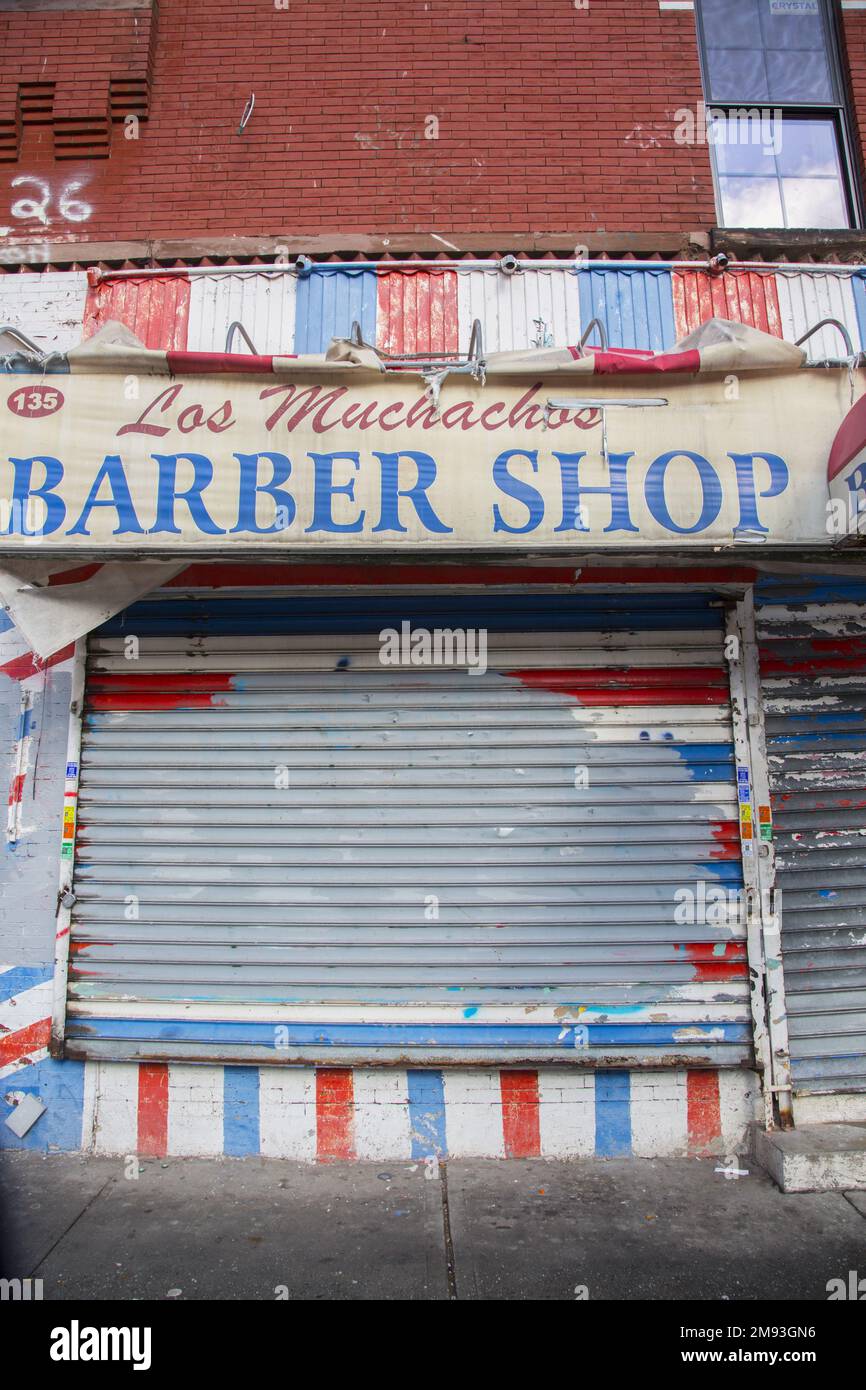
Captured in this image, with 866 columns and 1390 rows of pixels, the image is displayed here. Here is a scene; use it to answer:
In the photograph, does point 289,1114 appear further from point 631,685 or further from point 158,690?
point 631,685

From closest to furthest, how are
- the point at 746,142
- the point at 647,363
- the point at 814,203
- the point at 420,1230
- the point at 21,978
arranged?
the point at 420,1230 → the point at 647,363 → the point at 21,978 → the point at 814,203 → the point at 746,142

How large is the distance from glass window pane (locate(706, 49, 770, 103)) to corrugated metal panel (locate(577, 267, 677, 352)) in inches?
87.4

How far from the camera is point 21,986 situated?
4980 mm

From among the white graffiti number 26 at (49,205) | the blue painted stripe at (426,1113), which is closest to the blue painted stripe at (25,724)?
the blue painted stripe at (426,1113)

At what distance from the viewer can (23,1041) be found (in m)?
4.94

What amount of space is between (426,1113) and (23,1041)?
103 inches

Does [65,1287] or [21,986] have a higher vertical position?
[21,986]

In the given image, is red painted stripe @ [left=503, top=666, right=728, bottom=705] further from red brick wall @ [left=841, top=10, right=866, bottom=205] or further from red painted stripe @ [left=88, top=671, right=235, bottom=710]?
red brick wall @ [left=841, top=10, right=866, bottom=205]

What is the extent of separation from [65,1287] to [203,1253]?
24.2 inches

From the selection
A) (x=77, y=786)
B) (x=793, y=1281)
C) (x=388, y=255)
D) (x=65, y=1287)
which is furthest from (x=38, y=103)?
(x=793, y=1281)

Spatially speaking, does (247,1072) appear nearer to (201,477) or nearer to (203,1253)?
(203,1253)

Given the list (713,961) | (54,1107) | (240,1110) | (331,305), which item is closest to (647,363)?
(331,305)

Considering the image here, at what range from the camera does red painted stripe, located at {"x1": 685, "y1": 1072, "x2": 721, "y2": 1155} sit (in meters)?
4.75

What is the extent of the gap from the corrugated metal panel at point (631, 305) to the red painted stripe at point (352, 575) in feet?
6.63
